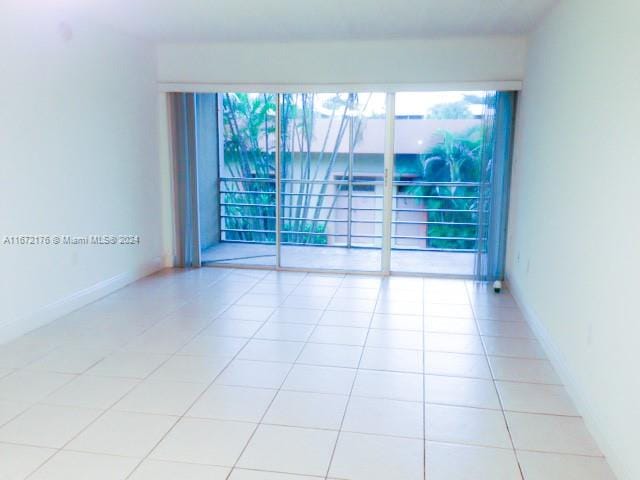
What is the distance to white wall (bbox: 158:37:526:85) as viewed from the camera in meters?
4.57

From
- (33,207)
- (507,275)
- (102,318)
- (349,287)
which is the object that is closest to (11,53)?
(33,207)

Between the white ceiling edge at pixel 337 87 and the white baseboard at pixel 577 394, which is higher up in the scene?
the white ceiling edge at pixel 337 87

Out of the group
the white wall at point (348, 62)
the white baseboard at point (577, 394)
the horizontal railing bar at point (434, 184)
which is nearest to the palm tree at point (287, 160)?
the white wall at point (348, 62)

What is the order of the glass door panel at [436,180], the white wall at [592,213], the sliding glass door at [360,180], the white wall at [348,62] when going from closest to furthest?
the white wall at [592,213] < the white wall at [348,62] < the sliding glass door at [360,180] < the glass door panel at [436,180]

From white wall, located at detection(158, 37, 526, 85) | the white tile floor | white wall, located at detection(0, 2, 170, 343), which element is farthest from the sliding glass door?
the white tile floor

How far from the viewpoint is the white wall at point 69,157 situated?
3268mm

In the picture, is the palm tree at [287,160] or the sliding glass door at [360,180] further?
the palm tree at [287,160]

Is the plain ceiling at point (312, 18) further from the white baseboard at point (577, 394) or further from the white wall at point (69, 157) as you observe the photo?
the white baseboard at point (577, 394)

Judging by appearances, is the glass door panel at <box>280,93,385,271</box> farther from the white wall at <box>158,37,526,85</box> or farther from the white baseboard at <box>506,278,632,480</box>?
the white baseboard at <box>506,278,632,480</box>

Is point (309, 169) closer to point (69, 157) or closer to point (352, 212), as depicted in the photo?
point (352, 212)

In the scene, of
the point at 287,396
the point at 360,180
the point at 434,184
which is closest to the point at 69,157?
the point at 287,396

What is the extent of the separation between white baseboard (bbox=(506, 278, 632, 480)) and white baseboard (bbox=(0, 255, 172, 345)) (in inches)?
128

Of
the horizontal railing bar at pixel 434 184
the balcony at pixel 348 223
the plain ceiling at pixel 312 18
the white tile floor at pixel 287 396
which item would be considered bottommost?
the white tile floor at pixel 287 396

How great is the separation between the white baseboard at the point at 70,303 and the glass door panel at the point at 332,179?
1.46 m
